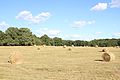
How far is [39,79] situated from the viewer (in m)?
17.4

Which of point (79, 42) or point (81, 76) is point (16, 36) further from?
point (81, 76)

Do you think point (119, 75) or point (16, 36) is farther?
point (16, 36)

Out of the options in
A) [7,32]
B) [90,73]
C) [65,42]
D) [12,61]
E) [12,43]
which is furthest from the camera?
[65,42]

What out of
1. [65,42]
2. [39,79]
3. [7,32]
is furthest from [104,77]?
[65,42]

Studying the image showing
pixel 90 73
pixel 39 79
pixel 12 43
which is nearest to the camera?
pixel 39 79

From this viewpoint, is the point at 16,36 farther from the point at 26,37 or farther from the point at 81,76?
the point at 81,76

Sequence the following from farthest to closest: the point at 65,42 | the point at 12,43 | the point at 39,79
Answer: the point at 65,42
the point at 12,43
the point at 39,79

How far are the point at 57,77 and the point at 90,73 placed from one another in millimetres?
2692

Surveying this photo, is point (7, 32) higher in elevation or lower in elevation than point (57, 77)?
higher

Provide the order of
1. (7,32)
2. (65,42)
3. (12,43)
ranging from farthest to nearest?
(65,42) < (7,32) < (12,43)

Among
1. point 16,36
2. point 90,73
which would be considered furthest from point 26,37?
point 90,73

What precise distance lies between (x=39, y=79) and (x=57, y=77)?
1.20 meters

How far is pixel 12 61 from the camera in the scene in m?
28.3

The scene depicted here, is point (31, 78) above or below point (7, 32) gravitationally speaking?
below
